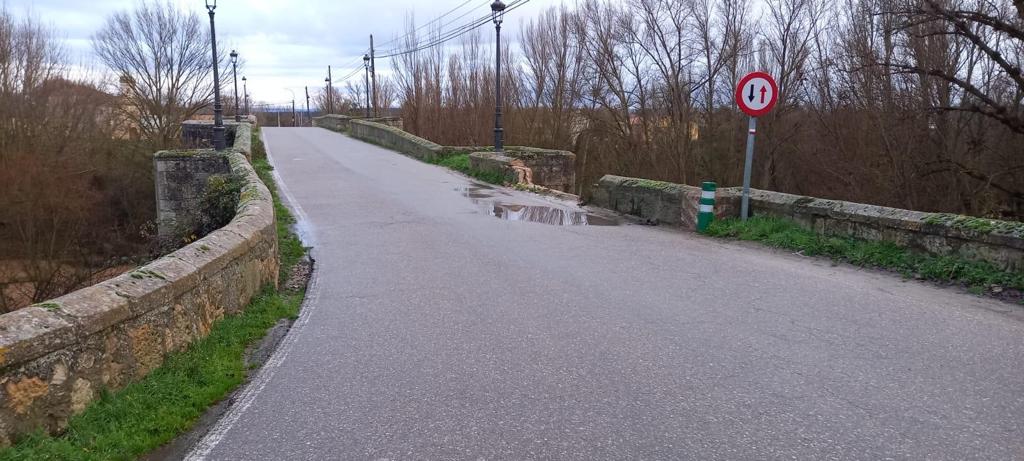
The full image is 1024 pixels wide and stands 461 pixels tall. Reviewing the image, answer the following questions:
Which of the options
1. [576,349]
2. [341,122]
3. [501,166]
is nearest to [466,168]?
[501,166]

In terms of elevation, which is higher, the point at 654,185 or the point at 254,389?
the point at 654,185

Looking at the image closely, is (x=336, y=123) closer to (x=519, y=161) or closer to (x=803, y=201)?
(x=519, y=161)

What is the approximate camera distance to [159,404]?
13.8ft

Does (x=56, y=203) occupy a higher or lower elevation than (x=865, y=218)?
lower

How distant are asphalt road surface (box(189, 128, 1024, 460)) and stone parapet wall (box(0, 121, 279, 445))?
0.70m

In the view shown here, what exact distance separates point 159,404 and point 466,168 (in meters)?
18.6

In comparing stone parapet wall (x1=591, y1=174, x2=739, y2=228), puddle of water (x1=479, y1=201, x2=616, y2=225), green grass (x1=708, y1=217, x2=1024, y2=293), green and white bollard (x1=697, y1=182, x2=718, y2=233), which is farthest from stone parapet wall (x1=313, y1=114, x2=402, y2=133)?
green grass (x1=708, y1=217, x2=1024, y2=293)

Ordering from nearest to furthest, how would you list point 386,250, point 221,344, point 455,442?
point 455,442 → point 221,344 → point 386,250

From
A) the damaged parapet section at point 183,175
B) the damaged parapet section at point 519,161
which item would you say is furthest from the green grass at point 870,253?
the damaged parapet section at point 183,175

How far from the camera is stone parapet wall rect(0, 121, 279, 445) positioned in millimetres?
3486

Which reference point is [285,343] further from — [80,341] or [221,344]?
[80,341]

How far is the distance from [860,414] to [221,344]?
455 centimetres

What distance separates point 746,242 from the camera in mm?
9883

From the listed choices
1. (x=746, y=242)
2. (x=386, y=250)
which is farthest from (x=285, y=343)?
(x=746, y=242)
